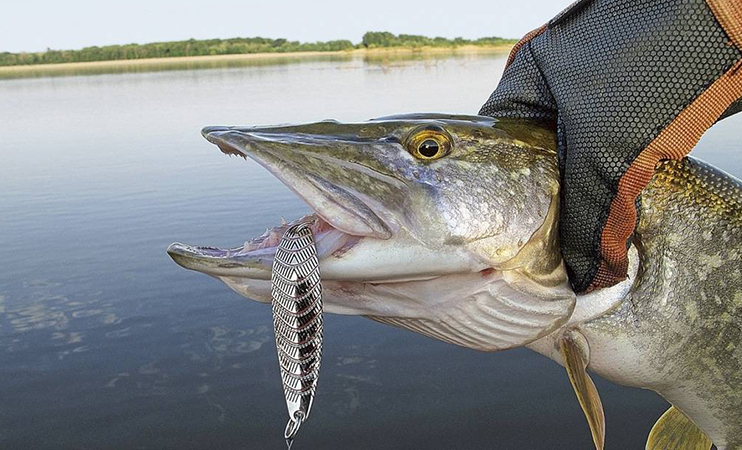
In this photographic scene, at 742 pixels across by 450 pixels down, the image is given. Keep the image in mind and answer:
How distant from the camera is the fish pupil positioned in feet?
5.39

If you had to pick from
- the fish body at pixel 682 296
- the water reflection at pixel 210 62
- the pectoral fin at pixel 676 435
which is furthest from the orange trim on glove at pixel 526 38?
the water reflection at pixel 210 62

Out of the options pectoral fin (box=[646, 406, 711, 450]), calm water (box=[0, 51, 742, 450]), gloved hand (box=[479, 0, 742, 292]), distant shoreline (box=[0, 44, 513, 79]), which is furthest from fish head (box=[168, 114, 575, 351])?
distant shoreline (box=[0, 44, 513, 79])

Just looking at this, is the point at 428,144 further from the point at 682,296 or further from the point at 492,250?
the point at 682,296

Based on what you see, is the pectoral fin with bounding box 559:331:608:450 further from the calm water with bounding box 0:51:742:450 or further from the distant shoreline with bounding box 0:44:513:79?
the distant shoreline with bounding box 0:44:513:79

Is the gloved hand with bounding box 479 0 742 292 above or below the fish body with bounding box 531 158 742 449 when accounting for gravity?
above

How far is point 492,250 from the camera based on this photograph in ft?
5.22

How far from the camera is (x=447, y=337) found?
5.85ft

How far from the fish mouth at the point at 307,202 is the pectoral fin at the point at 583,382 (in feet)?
2.05

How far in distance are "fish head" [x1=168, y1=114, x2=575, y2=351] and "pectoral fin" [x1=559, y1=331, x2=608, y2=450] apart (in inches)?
4.1

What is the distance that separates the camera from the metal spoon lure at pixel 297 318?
1.45m

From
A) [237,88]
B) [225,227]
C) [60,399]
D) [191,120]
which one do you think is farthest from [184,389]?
[237,88]

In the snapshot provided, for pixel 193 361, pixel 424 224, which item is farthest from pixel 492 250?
pixel 193 361

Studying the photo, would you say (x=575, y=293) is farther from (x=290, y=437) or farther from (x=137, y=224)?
(x=137, y=224)

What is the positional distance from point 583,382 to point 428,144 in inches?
28.8
